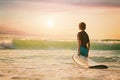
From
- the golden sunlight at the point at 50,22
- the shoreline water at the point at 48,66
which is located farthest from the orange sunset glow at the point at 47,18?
the shoreline water at the point at 48,66

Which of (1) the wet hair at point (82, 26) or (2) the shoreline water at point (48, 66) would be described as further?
(1) the wet hair at point (82, 26)

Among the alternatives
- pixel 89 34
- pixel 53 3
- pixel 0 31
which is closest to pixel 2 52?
pixel 0 31

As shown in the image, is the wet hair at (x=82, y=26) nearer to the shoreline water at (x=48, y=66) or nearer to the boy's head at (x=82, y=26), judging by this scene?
the boy's head at (x=82, y=26)

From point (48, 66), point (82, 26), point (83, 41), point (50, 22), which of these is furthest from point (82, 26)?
point (48, 66)

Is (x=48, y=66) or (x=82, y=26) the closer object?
(x=48, y=66)

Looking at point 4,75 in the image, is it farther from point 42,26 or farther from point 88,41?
point 88,41

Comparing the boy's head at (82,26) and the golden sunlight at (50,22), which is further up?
the golden sunlight at (50,22)

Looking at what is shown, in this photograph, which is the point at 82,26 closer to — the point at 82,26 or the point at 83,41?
the point at 82,26

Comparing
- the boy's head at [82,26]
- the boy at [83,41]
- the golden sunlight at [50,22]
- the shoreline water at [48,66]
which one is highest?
the golden sunlight at [50,22]

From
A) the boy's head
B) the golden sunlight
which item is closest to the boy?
the boy's head

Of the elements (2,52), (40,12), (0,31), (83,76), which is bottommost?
(83,76)

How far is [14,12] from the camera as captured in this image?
410 centimetres

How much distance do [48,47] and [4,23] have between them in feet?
2.30

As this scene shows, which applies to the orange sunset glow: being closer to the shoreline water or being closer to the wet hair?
the wet hair
